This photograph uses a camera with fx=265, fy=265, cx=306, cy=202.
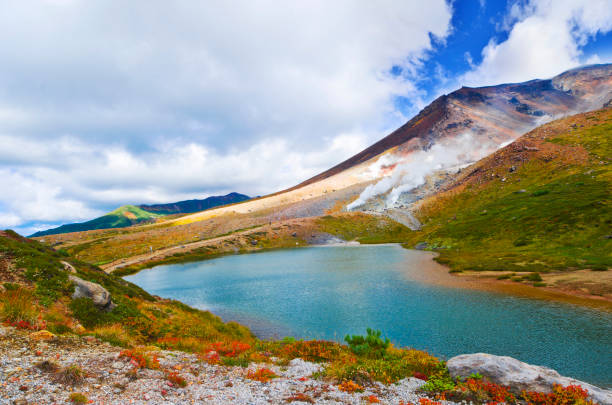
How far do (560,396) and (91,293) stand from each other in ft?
92.7

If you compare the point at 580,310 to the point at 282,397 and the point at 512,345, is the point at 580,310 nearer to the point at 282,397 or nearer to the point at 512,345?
the point at 512,345

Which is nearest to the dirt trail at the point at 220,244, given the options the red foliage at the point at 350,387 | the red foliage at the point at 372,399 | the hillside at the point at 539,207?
the hillside at the point at 539,207

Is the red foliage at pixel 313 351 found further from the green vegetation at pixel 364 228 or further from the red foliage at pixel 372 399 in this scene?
the green vegetation at pixel 364 228

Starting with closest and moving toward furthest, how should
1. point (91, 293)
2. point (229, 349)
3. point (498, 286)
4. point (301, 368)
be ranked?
point (301, 368), point (229, 349), point (91, 293), point (498, 286)

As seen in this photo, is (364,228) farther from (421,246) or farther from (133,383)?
(133,383)

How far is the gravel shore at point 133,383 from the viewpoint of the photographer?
939 centimetres

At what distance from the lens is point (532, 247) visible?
65375 millimetres

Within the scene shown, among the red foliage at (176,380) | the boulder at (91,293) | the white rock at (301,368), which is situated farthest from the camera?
the boulder at (91,293)

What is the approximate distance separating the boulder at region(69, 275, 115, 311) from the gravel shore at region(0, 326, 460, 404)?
6.19 metres

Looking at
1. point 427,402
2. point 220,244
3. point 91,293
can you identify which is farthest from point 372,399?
point 220,244

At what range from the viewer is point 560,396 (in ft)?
37.8

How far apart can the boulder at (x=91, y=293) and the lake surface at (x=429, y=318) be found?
54.4ft

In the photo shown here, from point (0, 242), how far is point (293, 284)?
43.7 m

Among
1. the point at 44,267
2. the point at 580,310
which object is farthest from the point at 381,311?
the point at 44,267
